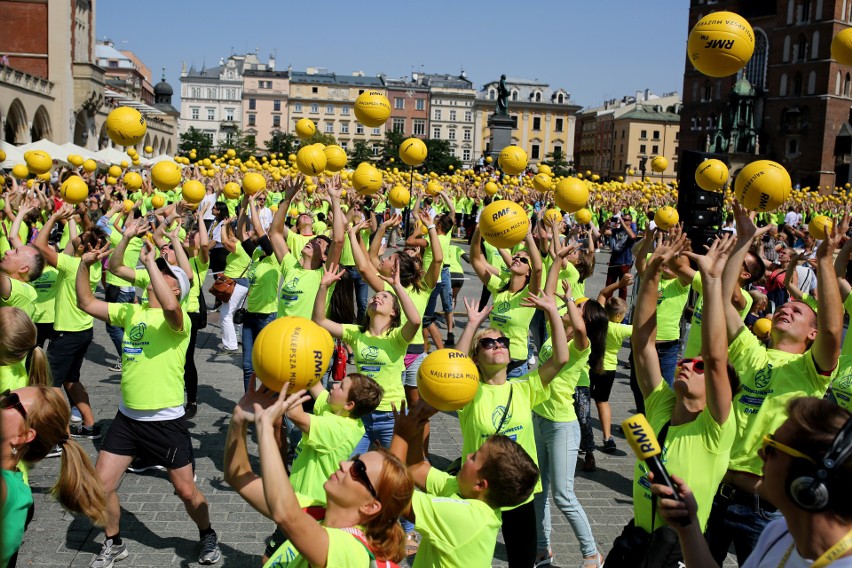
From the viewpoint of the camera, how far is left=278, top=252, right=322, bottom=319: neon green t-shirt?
726 cm

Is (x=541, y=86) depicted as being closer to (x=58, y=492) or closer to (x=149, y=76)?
(x=149, y=76)

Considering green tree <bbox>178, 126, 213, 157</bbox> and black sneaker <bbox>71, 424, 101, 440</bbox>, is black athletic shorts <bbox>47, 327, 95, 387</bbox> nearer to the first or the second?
black sneaker <bbox>71, 424, 101, 440</bbox>

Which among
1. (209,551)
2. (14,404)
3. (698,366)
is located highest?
(698,366)

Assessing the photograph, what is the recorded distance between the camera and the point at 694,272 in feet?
25.6

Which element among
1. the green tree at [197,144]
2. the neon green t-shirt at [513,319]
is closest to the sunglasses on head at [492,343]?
the neon green t-shirt at [513,319]

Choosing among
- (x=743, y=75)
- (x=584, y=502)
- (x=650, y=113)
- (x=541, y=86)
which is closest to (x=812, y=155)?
(x=743, y=75)

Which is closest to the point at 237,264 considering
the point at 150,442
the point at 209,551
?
the point at 150,442

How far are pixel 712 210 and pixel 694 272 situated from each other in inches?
232

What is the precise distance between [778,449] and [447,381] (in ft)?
6.28

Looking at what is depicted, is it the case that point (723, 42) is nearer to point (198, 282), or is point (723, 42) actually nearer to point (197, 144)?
point (198, 282)

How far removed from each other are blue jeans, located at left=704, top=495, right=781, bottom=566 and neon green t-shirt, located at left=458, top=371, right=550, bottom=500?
922 millimetres

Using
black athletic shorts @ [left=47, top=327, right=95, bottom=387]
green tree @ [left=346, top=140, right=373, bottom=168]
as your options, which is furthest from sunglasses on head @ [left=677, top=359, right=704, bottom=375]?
green tree @ [left=346, top=140, right=373, bottom=168]

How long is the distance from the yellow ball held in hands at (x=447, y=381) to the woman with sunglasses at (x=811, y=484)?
179 cm

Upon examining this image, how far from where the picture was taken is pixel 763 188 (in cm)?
529
